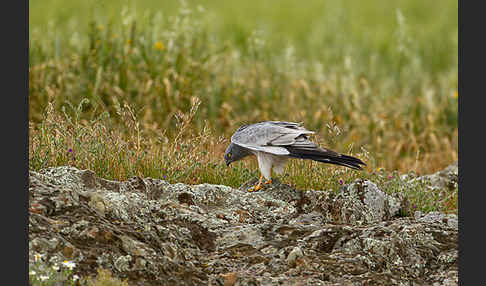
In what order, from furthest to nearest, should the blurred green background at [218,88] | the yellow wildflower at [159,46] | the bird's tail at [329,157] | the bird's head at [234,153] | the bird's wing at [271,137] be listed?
1. the yellow wildflower at [159,46]
2. the blurred green background at [218,88]
3. the bird's head at [234,153]
4. the bird's wing at [271,137]
5. the bird's tail at [329,157]

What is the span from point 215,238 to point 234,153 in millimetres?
1228

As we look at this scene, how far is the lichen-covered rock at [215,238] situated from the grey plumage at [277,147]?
421 mm

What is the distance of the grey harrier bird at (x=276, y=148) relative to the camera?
4500 millimetres

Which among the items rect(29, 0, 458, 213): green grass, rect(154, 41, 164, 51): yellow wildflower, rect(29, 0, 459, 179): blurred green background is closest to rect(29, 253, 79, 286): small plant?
rect(29, 0, 458, 213): green grass

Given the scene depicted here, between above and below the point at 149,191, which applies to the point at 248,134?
above

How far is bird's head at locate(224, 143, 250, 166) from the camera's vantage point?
16.9 feet

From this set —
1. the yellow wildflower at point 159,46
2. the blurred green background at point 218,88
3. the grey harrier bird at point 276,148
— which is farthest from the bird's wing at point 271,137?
the yellow wildflower at point 159,46

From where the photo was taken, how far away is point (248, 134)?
16.3ft

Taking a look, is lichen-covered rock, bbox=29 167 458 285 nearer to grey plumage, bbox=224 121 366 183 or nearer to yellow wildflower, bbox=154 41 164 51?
grey plumage, bbox=224 121 366 183

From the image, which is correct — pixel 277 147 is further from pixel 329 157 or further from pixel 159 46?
pixel 159 46

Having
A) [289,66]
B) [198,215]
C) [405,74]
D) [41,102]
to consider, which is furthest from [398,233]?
[405,74]

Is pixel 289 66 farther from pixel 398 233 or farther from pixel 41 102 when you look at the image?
pixel 398 233

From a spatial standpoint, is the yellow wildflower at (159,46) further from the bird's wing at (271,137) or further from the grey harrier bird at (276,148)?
the bird's wing at (271,137)

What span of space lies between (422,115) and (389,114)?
52 cm
